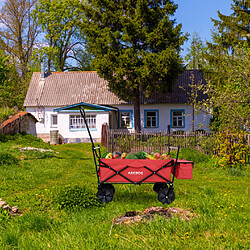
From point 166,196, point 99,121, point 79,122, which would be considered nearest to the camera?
point 166,196

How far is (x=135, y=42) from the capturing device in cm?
2314

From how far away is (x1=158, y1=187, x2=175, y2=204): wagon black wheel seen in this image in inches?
235

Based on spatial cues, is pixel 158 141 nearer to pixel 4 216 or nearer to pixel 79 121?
pixel 79 121

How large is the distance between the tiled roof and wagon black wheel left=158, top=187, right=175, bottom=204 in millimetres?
21950

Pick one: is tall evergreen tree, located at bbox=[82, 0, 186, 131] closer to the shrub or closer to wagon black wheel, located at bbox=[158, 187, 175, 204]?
the shrub

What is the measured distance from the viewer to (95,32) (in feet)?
74.1

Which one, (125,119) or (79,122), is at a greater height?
(125,119)

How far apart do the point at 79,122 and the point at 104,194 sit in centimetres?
1975

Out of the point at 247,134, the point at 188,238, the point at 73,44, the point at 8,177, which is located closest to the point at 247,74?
the point at 247,134

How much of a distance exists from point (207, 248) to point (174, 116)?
2485 cm

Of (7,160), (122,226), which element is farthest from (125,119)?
(122,226)

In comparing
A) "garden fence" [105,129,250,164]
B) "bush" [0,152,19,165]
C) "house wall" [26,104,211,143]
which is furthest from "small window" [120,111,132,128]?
"bush" [0,152,19,165]

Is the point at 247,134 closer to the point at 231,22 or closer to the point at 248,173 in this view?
the point at 248,173

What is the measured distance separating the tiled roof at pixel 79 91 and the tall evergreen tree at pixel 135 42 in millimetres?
4578
